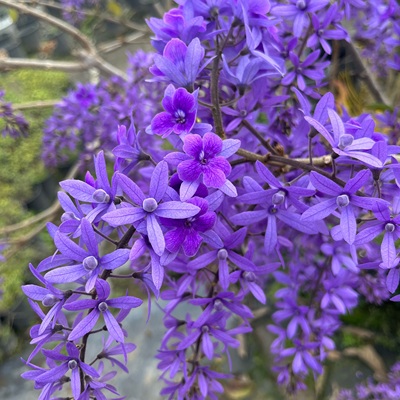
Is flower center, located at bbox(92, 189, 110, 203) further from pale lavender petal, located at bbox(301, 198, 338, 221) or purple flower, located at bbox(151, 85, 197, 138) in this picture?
pale lavender petal, located at bbox(301, 198, 338, 221)

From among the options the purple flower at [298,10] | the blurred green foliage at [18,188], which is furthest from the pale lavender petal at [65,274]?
the blurred green foliage at [18,188]

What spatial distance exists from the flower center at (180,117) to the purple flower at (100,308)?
164mm

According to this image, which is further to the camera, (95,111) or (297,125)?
(95,111)

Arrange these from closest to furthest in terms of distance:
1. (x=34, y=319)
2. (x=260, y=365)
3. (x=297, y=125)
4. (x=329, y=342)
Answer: (x=297, y=125)
(x=329, y=342)
(x=260, y=365)
(x=34, y=319)

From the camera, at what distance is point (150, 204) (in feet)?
1.19

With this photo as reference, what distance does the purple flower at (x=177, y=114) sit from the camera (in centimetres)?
41

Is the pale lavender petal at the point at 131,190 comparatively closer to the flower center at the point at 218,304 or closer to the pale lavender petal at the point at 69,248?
the pale lavender petal at the point at 69,248

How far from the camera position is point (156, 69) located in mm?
482

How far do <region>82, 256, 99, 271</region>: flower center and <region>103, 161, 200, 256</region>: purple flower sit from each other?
40 millimetres

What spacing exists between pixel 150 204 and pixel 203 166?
0.06m

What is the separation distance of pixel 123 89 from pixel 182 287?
0.68 metres

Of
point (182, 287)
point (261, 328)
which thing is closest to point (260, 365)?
point (261, 328)

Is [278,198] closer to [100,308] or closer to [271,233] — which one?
[271,233]

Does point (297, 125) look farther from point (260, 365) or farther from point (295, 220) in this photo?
point (260, 365)
